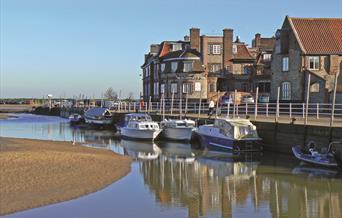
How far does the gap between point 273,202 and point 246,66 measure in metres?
56.9

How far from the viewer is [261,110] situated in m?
46.9

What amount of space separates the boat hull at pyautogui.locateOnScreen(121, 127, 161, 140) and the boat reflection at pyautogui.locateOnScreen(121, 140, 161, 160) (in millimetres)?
540

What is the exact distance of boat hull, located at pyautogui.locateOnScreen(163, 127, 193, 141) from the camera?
42.3 meters

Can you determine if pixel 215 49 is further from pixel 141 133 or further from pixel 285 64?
pixel 141 133

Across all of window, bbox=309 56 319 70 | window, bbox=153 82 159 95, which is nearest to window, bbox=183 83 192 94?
window, bbox=153 82 159 95

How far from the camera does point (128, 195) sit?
798 inches

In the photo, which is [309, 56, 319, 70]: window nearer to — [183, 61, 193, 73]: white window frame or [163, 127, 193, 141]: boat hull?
[163, 127, 193, 141]: boat hull

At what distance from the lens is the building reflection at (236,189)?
59.9 ft

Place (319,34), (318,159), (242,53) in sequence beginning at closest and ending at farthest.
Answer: (318,159), (319,34), (242,53)

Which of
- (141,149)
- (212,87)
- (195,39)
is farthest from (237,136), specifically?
(195,39)

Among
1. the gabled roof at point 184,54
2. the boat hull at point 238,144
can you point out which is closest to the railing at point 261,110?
the boat hull at point 238,144

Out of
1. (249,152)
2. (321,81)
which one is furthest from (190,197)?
(321,81)

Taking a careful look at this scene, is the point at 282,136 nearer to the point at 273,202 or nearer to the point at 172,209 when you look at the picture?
the point at 273,202

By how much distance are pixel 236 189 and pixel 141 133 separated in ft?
73.4
